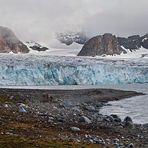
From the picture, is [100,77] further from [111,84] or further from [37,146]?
[37,146]

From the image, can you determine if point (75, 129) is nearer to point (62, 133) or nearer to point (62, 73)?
A: point (62, 133)

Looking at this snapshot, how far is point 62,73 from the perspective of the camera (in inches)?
3964

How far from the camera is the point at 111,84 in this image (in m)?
115

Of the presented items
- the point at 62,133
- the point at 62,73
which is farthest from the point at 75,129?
the point at 62,73

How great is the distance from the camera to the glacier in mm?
91375

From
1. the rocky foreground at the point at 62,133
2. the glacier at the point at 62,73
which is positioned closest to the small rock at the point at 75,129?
the rocky foreground at the point at 62,133

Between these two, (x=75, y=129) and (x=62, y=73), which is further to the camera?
(x=62, y=73)

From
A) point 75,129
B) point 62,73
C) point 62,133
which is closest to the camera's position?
point 62,133

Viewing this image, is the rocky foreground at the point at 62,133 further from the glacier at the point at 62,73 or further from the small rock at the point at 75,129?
the glacier at the point at 62,73

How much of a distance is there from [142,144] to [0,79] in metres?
69.3

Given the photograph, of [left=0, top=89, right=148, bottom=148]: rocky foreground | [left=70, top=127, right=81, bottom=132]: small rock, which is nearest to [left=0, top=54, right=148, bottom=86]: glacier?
[left=0, top=89, right=148, bottom=148]: rocky foreground

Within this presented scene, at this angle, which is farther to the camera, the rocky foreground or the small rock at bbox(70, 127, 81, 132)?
the small rock at bbox(70, 127, 81, 132)

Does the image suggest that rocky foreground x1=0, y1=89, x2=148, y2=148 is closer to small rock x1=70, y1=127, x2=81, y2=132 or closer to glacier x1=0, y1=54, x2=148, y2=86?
small rock x1=70, y1=127, x2=81, y2=132

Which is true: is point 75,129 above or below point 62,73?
Answer: above
